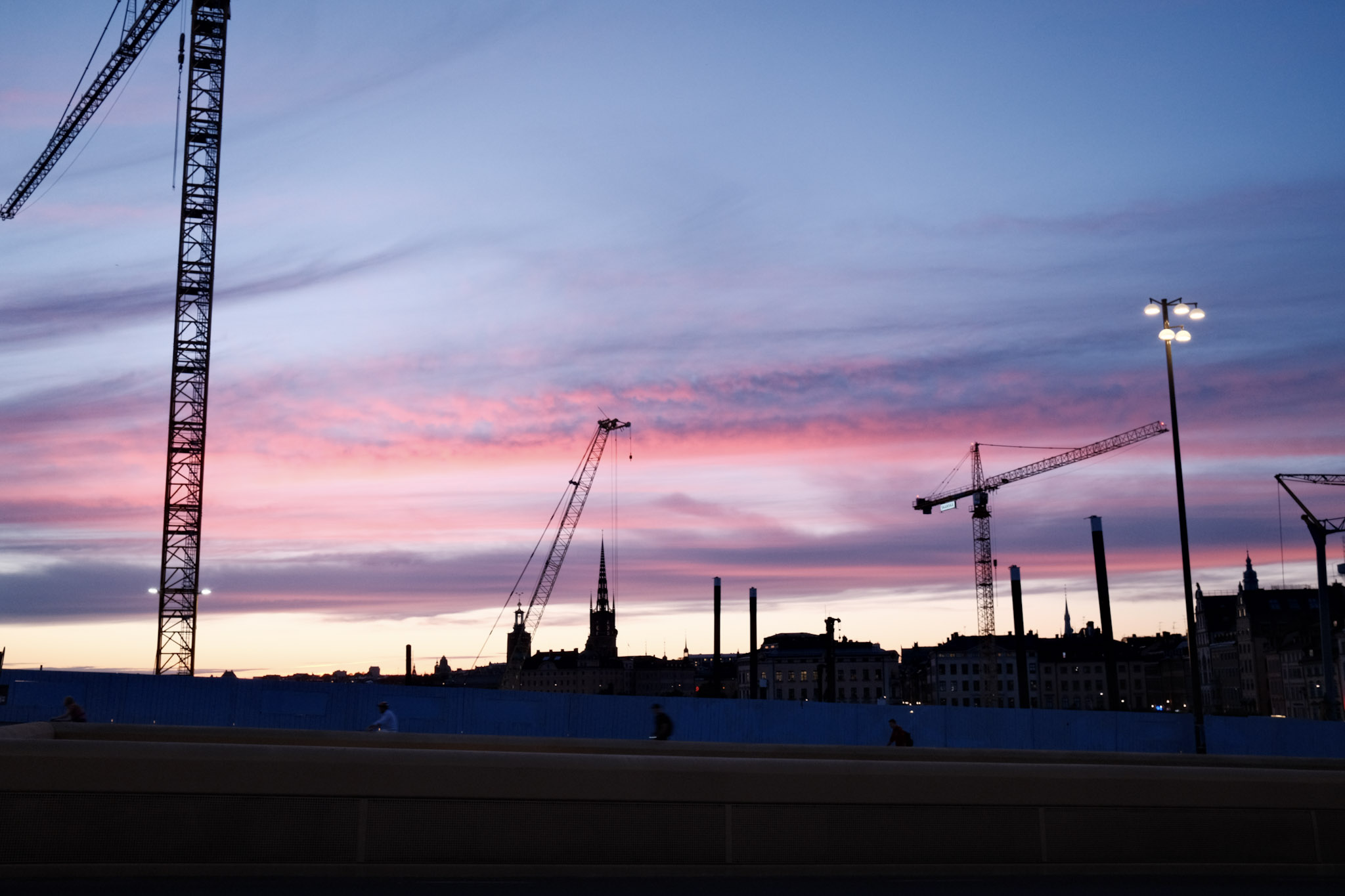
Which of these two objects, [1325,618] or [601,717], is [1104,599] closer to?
[1325,618]

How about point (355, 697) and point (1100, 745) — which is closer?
point (355, 697)

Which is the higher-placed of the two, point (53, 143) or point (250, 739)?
point (53, 143)

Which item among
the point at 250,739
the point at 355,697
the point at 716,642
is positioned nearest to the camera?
the point at 250,739

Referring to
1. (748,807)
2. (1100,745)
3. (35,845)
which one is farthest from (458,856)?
(1100,745)

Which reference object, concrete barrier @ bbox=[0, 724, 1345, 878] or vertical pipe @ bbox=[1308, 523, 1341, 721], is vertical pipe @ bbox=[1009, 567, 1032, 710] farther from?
concrete barrier @ bbox=[0, 724, 1345, 878]

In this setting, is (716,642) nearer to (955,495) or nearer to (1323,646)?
(1323,646)

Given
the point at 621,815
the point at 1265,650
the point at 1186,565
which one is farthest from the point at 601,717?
the point at 1265,650

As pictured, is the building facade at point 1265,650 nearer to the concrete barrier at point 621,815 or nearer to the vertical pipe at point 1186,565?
the vertical pipe at point 1186,565

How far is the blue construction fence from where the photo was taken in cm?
2983

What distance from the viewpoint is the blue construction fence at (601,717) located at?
97.9 ft

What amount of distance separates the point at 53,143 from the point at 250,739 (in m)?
84.9

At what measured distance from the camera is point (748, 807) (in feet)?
33.3

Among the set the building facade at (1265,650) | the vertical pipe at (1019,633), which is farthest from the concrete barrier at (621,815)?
the building facade at (1265,650)

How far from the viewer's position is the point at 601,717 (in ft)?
107
